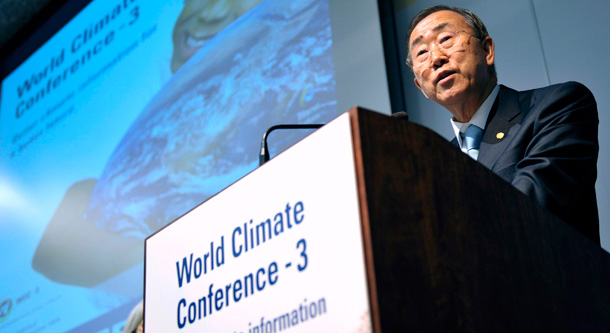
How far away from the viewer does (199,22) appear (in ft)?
11.2

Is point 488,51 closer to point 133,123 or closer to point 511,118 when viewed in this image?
point 511,118

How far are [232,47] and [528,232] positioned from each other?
2440 mm

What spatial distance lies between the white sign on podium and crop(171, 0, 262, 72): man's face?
94.3 inches

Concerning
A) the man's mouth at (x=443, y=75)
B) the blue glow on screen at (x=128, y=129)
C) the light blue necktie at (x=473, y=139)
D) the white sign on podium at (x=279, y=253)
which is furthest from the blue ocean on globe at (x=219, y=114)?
the white sign on podium at (x=279, y=253)

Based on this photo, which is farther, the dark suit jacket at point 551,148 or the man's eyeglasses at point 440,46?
the man's eyeglasses at point 440,46

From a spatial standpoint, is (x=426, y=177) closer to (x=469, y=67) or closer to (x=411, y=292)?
(x=411, y=292)

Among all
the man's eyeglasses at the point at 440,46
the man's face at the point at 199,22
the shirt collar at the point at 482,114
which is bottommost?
the shirt collar at the point at 482,114

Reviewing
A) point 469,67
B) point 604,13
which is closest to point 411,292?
point 469,67

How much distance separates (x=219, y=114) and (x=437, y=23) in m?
1.58

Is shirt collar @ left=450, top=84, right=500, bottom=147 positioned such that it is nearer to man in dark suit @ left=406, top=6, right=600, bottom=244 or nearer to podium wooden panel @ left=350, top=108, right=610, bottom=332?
man in dark suit @ left=406, top=6, right=600, bottom=244

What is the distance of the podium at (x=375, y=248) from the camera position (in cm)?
73

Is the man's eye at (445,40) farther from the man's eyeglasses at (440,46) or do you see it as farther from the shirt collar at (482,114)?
the shirt collar at (482,114)

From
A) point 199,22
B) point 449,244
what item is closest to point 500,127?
point 449,244

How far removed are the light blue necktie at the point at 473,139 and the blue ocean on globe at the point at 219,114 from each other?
108 centimetres
